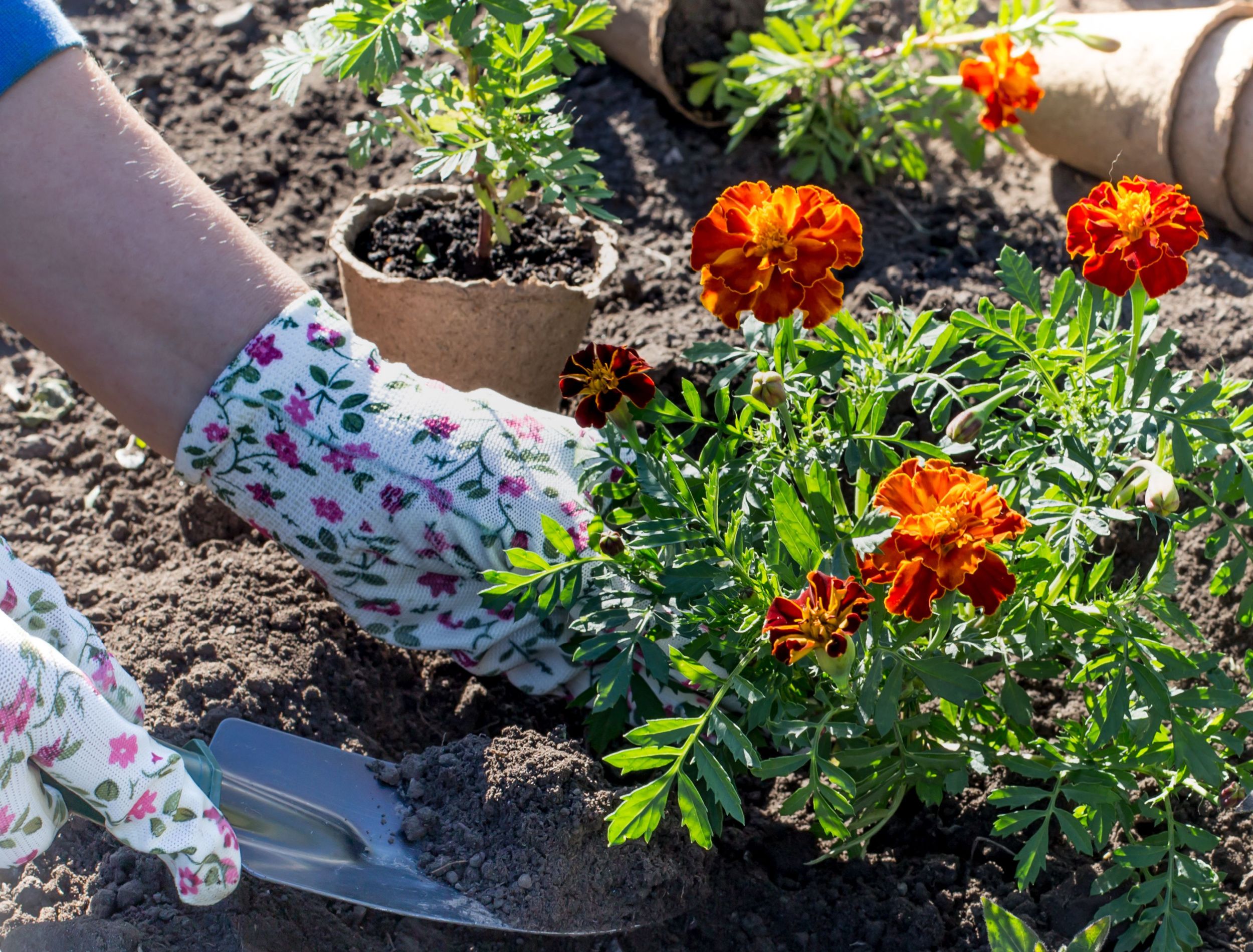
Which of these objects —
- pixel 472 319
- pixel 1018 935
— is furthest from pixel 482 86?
pixel 1018 935

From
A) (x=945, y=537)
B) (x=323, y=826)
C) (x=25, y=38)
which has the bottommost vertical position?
A: (x=323, y=826)

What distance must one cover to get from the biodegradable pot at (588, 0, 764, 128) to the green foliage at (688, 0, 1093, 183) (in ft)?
0.14

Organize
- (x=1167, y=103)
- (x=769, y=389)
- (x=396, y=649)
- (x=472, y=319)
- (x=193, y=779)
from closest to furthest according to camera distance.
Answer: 1. (x=769, y=389)
2. (x=193, y=779)
3. (x=396, y=649)
4. (x=472, y=319)
5. (x=1167, y=103)

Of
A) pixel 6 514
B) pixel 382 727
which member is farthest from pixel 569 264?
pixel 6 514

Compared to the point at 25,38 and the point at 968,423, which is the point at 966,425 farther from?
the point at 25,38

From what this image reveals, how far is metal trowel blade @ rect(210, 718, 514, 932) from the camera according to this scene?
1.39 m

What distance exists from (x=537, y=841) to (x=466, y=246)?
1384 mm

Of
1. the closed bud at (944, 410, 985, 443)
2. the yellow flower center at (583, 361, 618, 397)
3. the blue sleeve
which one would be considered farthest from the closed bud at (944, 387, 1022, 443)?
the blue sleeve

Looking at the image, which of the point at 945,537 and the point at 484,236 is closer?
the point at 945,537

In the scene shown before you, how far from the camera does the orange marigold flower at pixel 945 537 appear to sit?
40.8 inches

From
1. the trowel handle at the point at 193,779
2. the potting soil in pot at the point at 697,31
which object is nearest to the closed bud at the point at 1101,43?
the potting soil in pot at the point at 697,31

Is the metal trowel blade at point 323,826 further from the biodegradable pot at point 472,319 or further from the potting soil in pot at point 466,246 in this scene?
the potting soil in pot at point 466,246

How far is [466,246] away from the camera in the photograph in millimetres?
2354

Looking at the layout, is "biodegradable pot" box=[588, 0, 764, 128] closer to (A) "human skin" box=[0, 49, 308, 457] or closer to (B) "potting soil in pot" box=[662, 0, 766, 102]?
(B) "potting soil in pot" box=[662, 0, 766, 102]
